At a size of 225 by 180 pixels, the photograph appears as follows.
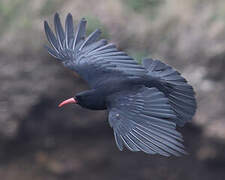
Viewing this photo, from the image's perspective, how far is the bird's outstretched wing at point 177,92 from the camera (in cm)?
591

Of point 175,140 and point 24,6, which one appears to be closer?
point 175,140

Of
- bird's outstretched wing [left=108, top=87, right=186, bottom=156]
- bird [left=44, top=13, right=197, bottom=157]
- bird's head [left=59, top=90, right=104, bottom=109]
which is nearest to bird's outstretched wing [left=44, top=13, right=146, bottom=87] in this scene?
bird [left=44, top=13, right=197, bottom=157]

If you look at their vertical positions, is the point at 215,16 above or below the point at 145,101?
above

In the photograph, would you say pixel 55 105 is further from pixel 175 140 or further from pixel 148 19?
pixel 175 140

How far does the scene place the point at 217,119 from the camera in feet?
28.0

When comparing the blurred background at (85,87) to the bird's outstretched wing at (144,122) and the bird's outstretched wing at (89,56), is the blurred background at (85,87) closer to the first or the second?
the bird's outstretched wing at (89,56)

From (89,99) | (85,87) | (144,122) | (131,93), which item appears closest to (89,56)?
(89,99)

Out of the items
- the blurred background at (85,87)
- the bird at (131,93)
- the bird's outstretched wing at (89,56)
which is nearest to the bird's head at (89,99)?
the bird at (131,93)

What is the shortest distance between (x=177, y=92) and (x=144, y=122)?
87 centimetres

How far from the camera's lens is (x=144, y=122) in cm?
521

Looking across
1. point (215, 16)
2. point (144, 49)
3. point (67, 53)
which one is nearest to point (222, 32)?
point (215, 16)

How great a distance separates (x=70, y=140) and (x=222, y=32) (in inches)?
105

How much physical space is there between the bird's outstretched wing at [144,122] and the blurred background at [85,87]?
3309 mm

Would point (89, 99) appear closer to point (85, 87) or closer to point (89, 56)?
point (89, 56)
